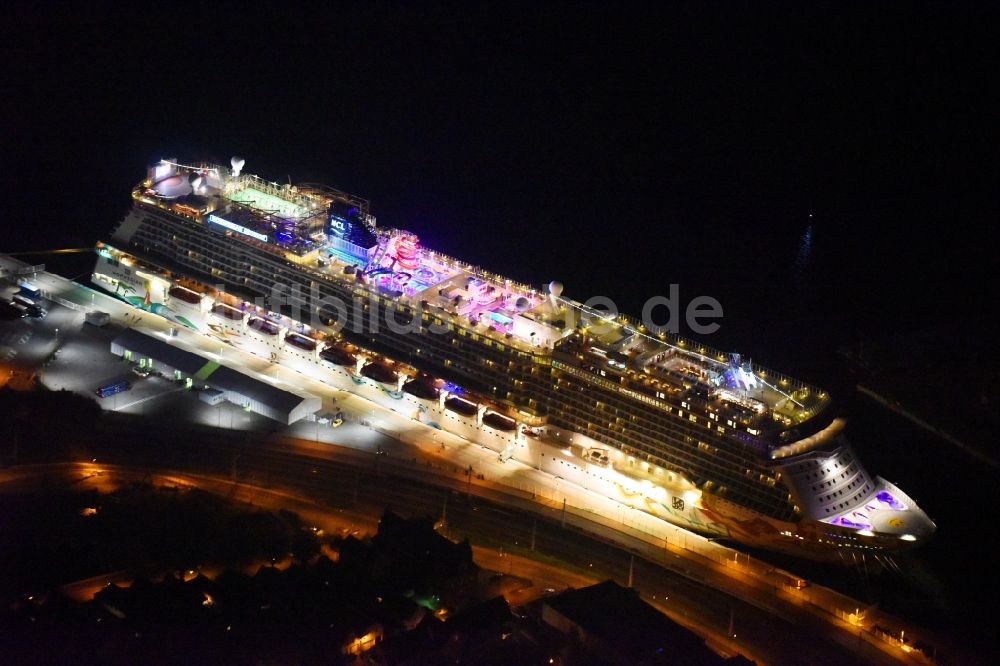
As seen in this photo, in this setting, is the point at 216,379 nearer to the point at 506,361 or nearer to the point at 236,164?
the point at 236,164

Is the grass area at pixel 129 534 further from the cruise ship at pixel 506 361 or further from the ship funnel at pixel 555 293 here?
the ship funnel at pixel 555 293

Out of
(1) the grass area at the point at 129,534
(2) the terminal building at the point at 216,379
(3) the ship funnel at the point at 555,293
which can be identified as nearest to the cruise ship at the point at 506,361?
(3) the ship funnel at the point at 555,293

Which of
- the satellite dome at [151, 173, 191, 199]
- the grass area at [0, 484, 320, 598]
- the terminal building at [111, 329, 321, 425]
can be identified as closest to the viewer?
the grass area at [0, 484, 320, 598]

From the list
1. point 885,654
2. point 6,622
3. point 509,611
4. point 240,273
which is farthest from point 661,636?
point 240,273

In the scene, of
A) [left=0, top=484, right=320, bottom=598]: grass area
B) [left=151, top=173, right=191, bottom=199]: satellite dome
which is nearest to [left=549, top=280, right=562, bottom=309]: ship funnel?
[left=0, top=484, right=320, bottom=598]: grass area

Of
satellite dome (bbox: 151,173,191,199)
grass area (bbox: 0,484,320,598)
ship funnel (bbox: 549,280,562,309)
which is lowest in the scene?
grass area (bbox: 0,484,320,598)

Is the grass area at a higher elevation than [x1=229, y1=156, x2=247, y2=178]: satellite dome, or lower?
lower

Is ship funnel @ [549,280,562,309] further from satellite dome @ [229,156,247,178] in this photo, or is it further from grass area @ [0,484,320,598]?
satellite dome @ [229,156,247,178]
